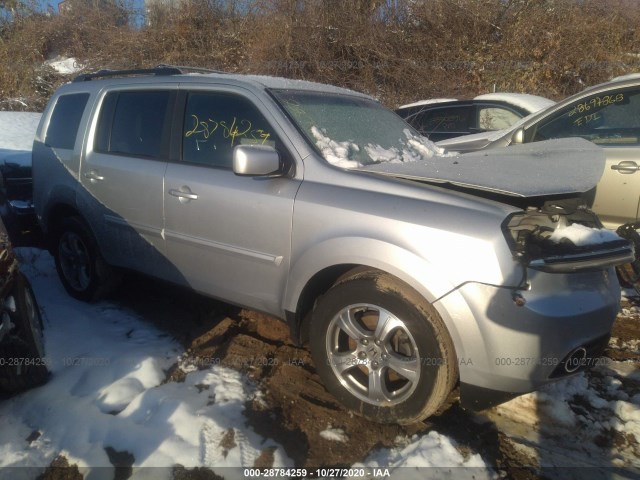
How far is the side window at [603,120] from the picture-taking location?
4.60m

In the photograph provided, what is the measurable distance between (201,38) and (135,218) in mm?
13275

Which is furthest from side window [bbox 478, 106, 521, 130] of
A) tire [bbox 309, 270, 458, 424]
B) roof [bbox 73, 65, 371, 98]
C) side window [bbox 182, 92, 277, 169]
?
tire [bbox 309, 270, 458, 424]

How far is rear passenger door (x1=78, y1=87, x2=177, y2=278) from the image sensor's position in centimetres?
371

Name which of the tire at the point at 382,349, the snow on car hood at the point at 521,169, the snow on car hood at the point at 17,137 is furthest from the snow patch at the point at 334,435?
the snow on car hood at the point at 17,137

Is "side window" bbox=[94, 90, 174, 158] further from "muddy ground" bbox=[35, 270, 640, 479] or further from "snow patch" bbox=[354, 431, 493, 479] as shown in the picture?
"snow patch" bbox=[354, 431, 493, 479]

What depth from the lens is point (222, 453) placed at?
257 centimetres

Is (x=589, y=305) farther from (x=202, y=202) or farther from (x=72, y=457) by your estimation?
(x=72, y=457)

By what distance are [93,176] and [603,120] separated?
4.37 metres

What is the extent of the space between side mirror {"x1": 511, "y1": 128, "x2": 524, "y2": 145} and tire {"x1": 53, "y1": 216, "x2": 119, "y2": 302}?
3.75 meters

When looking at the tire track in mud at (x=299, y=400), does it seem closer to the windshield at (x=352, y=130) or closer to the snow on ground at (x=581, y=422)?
the snow on ground at (x=581, y=422)

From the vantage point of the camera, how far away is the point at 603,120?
4789 mm

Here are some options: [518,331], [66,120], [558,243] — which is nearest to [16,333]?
[66,120]

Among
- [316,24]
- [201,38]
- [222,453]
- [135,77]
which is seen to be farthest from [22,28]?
[222,453]

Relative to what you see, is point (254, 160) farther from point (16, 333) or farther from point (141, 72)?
point (141, 72)
